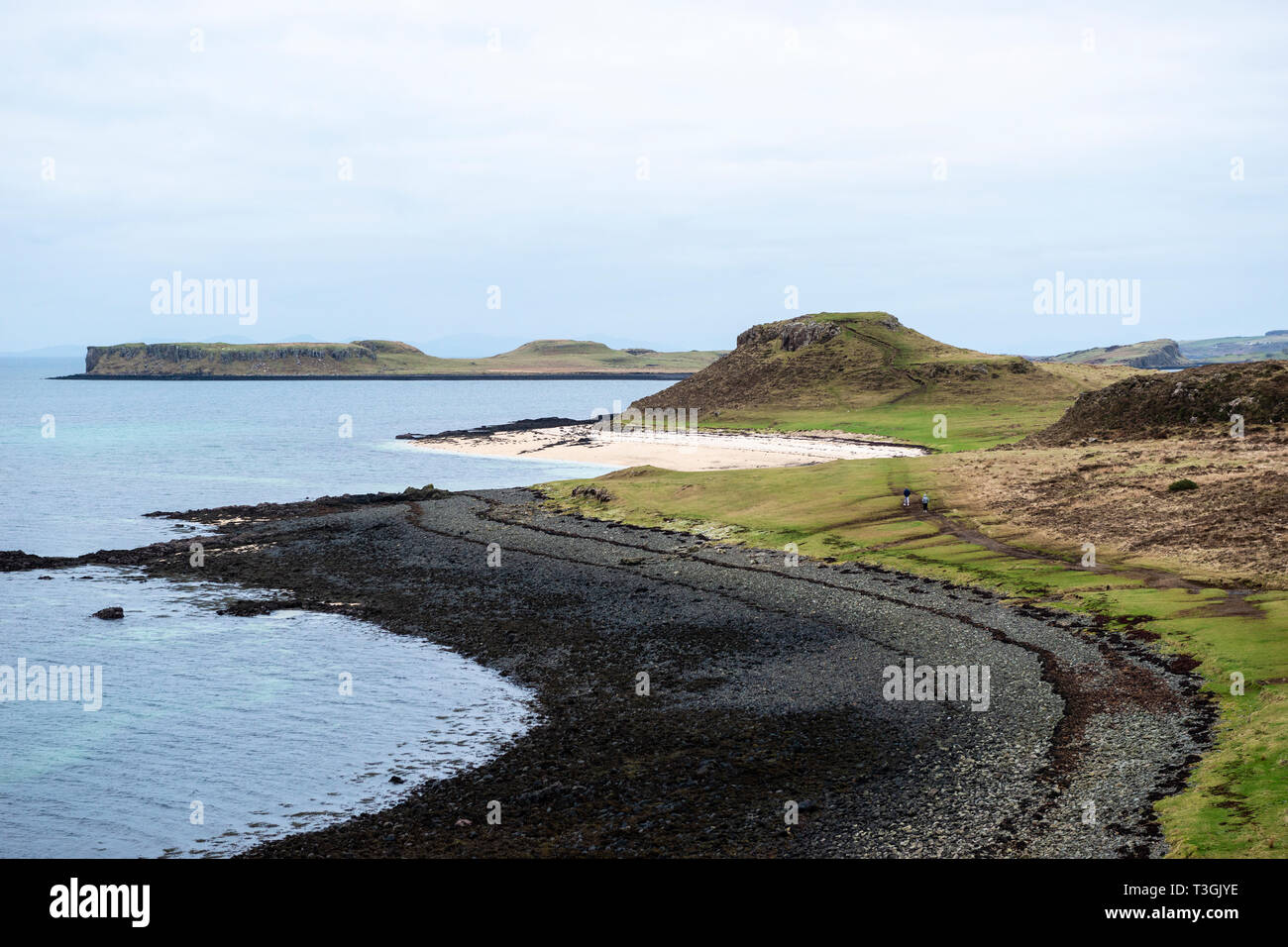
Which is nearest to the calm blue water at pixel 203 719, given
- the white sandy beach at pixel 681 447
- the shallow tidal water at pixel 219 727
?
the shallow tidal water at pixel 219 727

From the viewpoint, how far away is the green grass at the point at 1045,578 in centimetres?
2339

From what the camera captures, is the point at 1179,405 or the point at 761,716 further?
the point at 1179,405

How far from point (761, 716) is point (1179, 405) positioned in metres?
65.9

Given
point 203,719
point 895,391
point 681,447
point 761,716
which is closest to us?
point 761,716

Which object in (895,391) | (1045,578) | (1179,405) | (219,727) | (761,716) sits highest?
(895,391)

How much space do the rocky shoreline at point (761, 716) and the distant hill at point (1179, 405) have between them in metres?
40.9

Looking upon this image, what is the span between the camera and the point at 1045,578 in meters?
51.4

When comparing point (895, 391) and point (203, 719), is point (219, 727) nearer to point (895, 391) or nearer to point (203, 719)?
point (203, 719)

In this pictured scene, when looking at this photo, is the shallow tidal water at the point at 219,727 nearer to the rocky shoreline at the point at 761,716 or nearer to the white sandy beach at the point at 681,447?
the rocky shoreline at the point at 761,716

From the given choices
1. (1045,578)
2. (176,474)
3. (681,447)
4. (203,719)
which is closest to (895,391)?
(681,447)

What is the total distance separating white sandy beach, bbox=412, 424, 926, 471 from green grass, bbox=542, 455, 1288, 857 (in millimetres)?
25638

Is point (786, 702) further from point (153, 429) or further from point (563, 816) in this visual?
point (153, 429)
